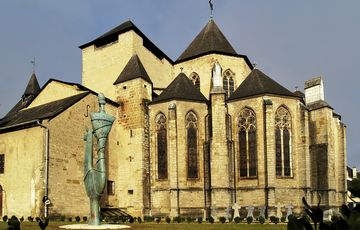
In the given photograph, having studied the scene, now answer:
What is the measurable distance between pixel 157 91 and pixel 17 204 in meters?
18.0

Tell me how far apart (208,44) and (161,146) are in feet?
43.7

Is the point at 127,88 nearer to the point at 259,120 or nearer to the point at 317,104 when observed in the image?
the point at 259,120

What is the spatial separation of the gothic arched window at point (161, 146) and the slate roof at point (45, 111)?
6455 mm

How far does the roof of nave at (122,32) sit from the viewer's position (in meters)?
42.2

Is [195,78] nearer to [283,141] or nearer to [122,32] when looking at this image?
[122,32]

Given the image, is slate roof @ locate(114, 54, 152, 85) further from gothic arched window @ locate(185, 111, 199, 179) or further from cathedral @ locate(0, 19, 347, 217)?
gothic arched window @ locate(185, 111, 199, 179)

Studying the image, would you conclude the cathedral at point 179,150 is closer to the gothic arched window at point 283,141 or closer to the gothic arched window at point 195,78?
the gothic arched window at point 283,141

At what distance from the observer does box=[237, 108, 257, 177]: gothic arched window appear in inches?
1382

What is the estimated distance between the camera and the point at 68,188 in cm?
3192

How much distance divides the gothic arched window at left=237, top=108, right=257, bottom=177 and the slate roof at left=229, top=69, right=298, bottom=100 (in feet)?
4.72

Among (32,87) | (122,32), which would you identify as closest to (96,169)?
(122,32)

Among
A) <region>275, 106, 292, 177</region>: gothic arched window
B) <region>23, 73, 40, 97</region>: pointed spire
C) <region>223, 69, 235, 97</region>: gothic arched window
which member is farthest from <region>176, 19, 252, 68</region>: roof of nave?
<region>23, 73, 40, 97</region>: pointed spire

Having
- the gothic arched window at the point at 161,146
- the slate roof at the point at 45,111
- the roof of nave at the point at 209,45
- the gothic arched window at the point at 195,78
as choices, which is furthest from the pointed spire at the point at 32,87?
the gothic arched window at the point at 161,146

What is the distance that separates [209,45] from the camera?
44.9 m
